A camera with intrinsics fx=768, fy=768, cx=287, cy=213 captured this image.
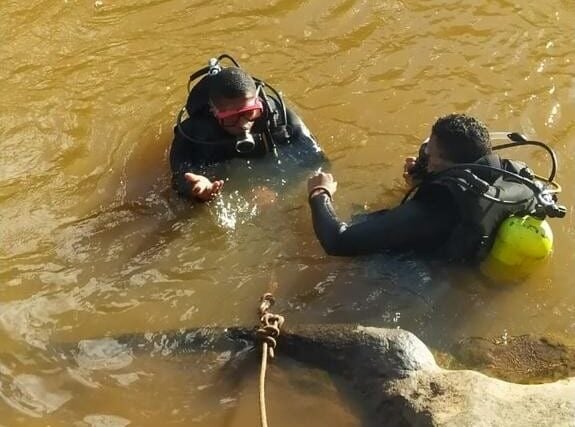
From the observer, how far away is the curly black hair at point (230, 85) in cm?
481

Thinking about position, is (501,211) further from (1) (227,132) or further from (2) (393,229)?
(1) (227,132)

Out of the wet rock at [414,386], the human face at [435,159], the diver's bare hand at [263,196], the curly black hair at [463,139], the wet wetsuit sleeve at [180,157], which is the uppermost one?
the curly black hair at [463,139]

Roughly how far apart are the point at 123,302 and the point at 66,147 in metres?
1.76

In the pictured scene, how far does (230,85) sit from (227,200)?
2.58ft

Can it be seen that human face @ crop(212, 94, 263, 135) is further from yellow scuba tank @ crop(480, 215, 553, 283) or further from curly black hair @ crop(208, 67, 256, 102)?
yellow scuba tank @ crop(480, 215, 553, 283)

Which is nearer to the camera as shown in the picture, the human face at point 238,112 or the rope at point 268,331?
the rope at point 268,331

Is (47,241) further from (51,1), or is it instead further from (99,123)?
(51,1)

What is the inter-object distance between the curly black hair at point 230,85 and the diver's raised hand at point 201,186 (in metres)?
0.52

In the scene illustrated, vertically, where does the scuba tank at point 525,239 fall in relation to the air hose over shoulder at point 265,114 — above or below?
below

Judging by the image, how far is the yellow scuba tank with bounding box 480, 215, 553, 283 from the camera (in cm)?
409

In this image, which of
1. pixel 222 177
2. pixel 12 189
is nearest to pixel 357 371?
pixel 222 177

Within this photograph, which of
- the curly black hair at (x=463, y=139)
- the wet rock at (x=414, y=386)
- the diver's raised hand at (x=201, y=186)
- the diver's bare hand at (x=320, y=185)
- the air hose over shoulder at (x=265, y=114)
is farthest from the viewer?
the air hose over shoulder at (x=265, y=114)

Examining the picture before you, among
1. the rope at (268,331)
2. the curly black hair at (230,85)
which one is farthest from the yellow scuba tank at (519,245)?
the curly black hair at (230,85)

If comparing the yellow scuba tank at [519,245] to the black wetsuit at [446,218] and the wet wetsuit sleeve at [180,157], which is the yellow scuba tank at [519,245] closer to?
the black wetsuit at [446,218]
